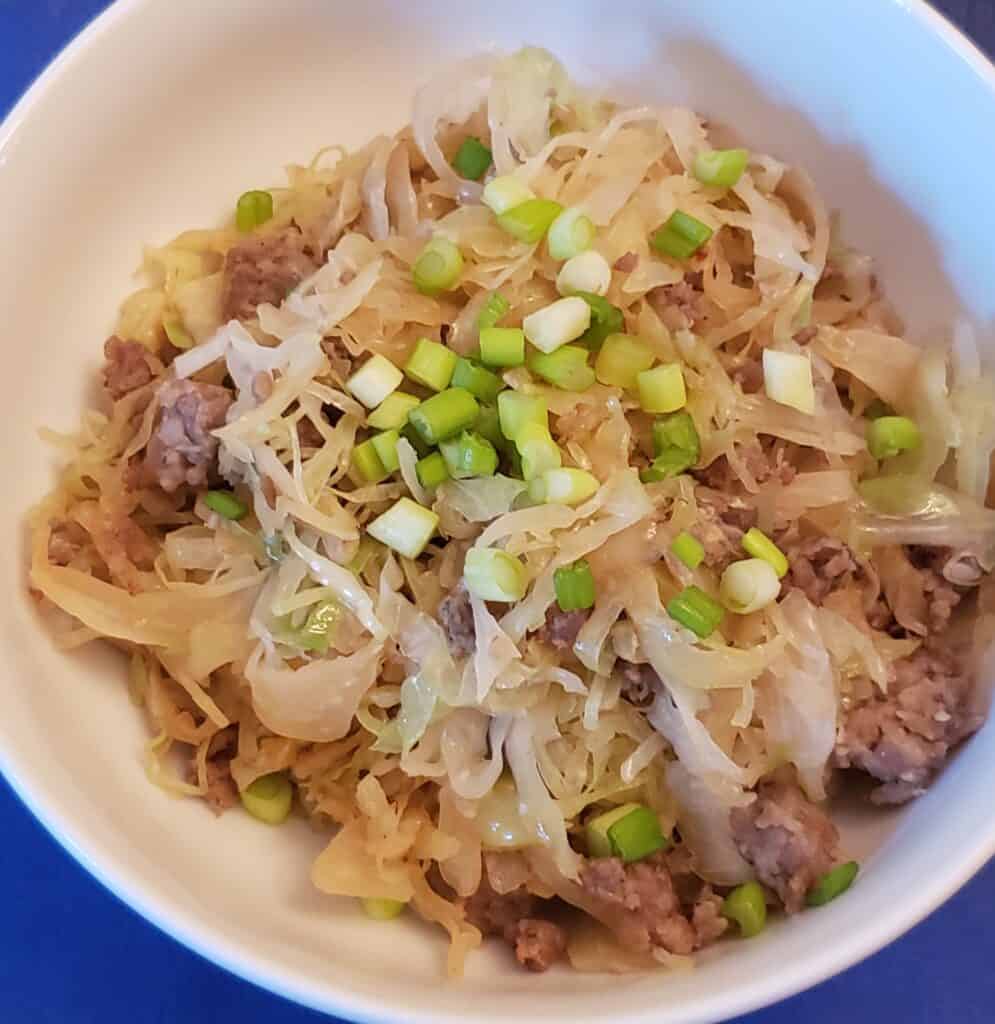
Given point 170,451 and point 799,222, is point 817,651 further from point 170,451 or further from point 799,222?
point 170,451

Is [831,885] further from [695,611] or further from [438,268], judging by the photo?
[438,268]

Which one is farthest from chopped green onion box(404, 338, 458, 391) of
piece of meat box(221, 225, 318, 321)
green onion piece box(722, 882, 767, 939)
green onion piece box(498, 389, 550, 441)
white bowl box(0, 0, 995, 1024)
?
green onion piece box(722, 882, 767, 939)

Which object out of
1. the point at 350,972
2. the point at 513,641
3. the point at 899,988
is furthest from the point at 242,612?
the point at 899,988

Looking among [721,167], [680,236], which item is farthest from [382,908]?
[721,167]

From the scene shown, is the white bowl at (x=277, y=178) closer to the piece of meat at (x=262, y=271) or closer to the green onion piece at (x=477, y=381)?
the piece of meat at (x=262, y=271)

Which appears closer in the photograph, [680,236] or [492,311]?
[492,311]

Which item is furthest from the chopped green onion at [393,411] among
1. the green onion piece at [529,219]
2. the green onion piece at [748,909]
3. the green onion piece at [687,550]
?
the green onion piece at [748,909]

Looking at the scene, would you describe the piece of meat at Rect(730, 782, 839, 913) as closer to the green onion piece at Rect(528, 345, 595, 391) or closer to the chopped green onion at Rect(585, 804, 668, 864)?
the chopped green onion at Rect(585, 804, 668, 864)
